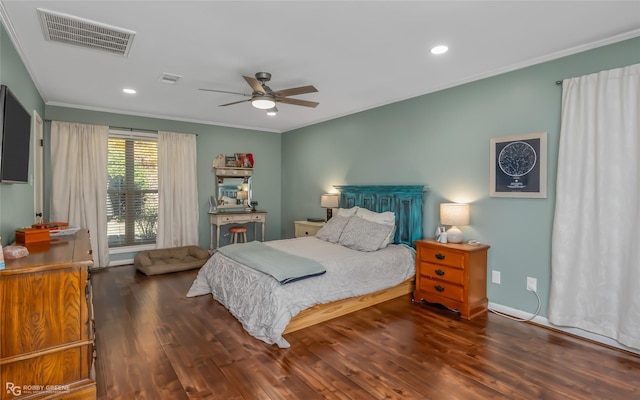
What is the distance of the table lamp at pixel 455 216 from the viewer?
11.5 ft

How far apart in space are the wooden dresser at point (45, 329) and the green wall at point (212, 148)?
12.5ft

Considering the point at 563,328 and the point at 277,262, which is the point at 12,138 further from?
the point at 563,328

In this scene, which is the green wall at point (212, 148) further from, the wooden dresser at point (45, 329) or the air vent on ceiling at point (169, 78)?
the wooden dresser at point (45, 329)

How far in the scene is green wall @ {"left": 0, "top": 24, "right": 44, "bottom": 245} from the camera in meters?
2.44

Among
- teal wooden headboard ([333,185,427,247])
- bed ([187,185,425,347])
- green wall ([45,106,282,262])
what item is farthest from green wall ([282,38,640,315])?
green wall ([45,106,282,262])

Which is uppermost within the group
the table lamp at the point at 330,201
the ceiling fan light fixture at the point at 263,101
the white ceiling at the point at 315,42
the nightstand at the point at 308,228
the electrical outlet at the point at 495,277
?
the white ceiling at the point at 315,42

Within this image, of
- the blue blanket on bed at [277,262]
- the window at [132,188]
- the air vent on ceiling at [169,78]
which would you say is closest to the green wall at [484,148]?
the blue blanket on bed at [277,262]

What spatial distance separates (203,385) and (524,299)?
305 centimetres

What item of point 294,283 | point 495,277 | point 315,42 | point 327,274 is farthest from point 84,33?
point 495,277

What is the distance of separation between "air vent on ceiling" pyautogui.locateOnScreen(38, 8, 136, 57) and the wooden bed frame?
2822mm

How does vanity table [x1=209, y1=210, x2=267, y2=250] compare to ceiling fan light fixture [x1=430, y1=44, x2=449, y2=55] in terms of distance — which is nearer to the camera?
ceiling fan light fixture [x1=430, y1=44, x2=449, y2=55]

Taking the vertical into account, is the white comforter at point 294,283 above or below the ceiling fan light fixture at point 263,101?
below

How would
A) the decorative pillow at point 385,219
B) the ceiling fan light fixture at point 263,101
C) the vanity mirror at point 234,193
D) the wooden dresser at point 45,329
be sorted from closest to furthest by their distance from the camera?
the wooden dresser at point 45,329 < the ceiling fan light fixture at point 263,101 < the decorative pillow at point 385,219 < the vanity mirror at point 234,193

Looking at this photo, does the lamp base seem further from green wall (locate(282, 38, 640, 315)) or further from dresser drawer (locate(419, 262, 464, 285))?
dresser drawer (locate(419, 262, 464, 285))
